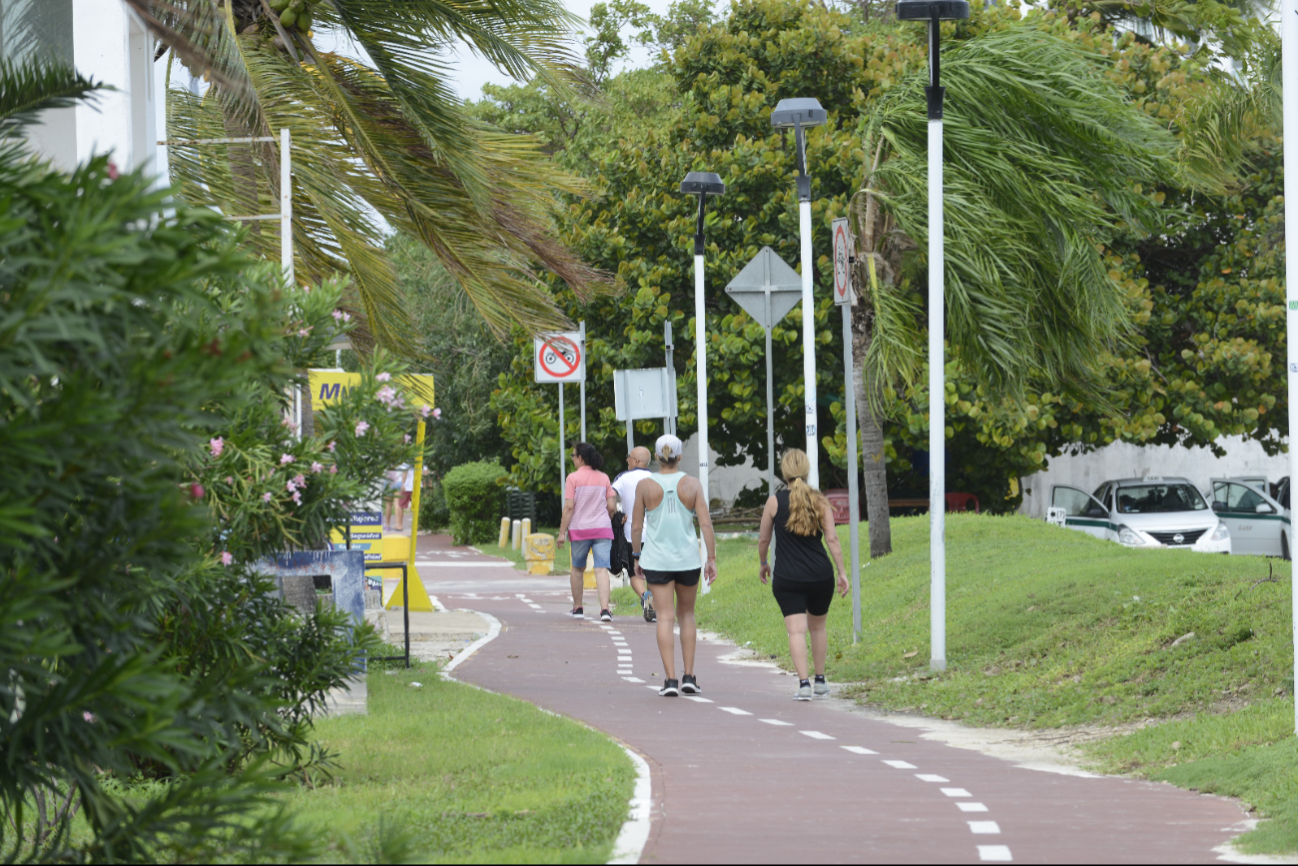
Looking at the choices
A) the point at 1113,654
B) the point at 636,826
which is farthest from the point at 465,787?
the point at 1113,654

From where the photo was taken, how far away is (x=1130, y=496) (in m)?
25.1

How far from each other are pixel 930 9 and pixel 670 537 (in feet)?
15.3

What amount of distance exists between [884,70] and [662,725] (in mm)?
17787

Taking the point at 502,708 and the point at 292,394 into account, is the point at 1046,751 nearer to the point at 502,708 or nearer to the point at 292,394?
the point at 502,708

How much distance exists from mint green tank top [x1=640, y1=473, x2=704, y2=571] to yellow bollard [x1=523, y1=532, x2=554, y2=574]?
1573 cm

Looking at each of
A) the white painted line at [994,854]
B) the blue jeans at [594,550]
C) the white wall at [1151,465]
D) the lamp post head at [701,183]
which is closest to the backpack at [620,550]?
the blue jeans at [594,550]

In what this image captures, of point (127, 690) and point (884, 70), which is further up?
point (884, 70)

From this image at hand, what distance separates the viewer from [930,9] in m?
12.6

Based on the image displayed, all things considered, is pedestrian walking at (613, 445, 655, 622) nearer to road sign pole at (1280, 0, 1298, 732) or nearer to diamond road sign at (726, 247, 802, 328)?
diamond road sign at (726, 247, 802, 328)

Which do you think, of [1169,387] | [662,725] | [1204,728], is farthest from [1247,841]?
[1169,387]

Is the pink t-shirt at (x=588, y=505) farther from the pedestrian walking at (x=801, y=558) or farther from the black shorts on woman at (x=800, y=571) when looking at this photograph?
the black shorts on woman at (x=800, y=571)

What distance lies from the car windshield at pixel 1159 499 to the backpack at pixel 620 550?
31.4ft

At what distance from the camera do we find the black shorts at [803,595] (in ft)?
37.7

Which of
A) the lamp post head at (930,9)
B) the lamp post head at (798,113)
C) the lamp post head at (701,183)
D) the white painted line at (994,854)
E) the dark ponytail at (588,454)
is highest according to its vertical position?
the lamp post head at (930,9)
